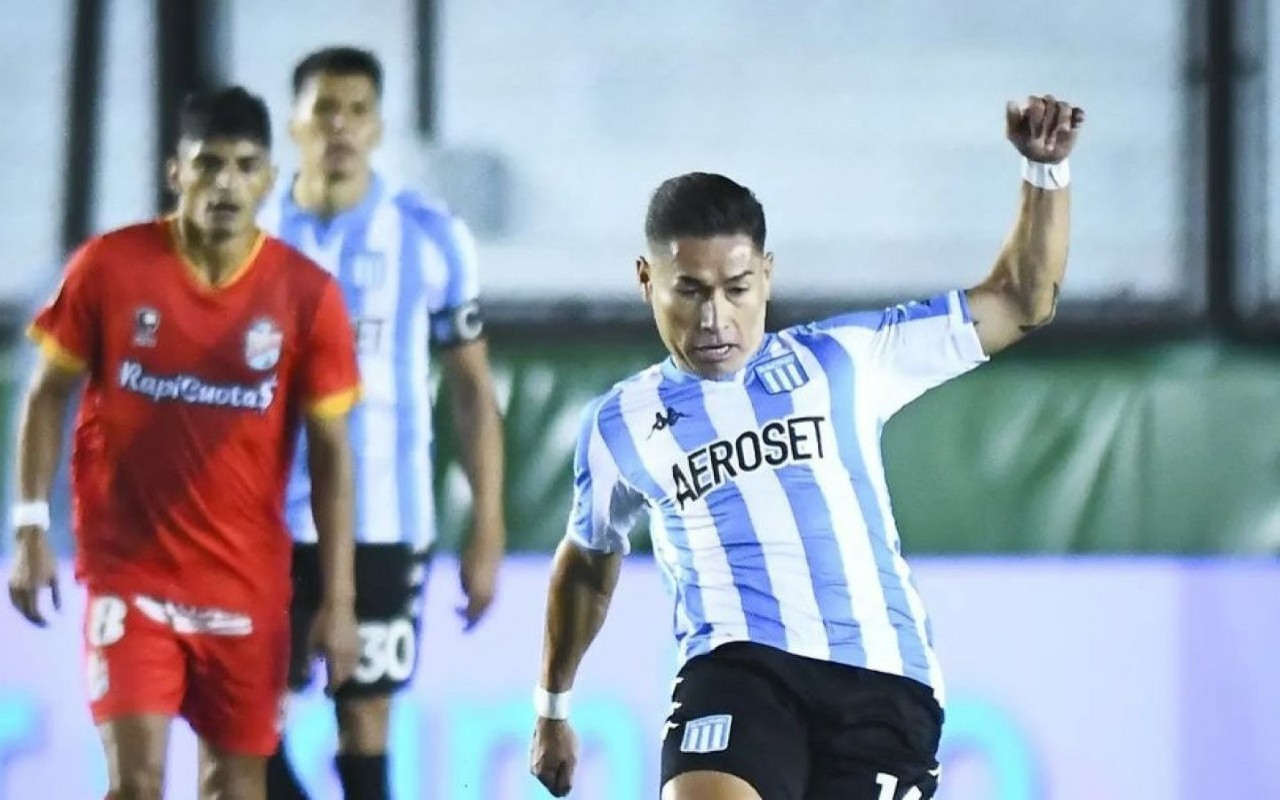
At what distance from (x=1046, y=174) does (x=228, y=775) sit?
1.88 m

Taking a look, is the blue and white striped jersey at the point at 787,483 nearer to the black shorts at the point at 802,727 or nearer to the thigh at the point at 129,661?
the black shorts at the point at 802,727

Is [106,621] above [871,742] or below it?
above

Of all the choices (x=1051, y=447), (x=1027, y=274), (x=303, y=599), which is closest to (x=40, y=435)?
(x=303, y=599)

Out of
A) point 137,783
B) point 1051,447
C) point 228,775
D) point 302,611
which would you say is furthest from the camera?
point 1051,447

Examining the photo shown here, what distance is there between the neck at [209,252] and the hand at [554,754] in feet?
3.75

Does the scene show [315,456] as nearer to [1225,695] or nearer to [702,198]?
[702,198]

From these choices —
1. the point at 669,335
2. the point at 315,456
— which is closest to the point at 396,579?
the point at 315,456

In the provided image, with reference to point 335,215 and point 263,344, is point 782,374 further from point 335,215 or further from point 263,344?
point 335,215

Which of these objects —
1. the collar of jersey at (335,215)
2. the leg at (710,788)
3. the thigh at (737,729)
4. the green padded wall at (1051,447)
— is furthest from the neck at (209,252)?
the leg at (710,788)

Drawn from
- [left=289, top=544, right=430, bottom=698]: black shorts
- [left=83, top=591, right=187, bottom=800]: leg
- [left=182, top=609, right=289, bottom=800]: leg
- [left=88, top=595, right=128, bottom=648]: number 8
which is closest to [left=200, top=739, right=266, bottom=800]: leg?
[left=182, top=609, right=289, bottom=800]: leg

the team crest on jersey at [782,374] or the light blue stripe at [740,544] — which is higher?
the team crest on jersey at [782,374]

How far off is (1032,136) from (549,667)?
1156 mm

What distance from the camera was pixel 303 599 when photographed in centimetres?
463

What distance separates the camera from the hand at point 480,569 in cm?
483
